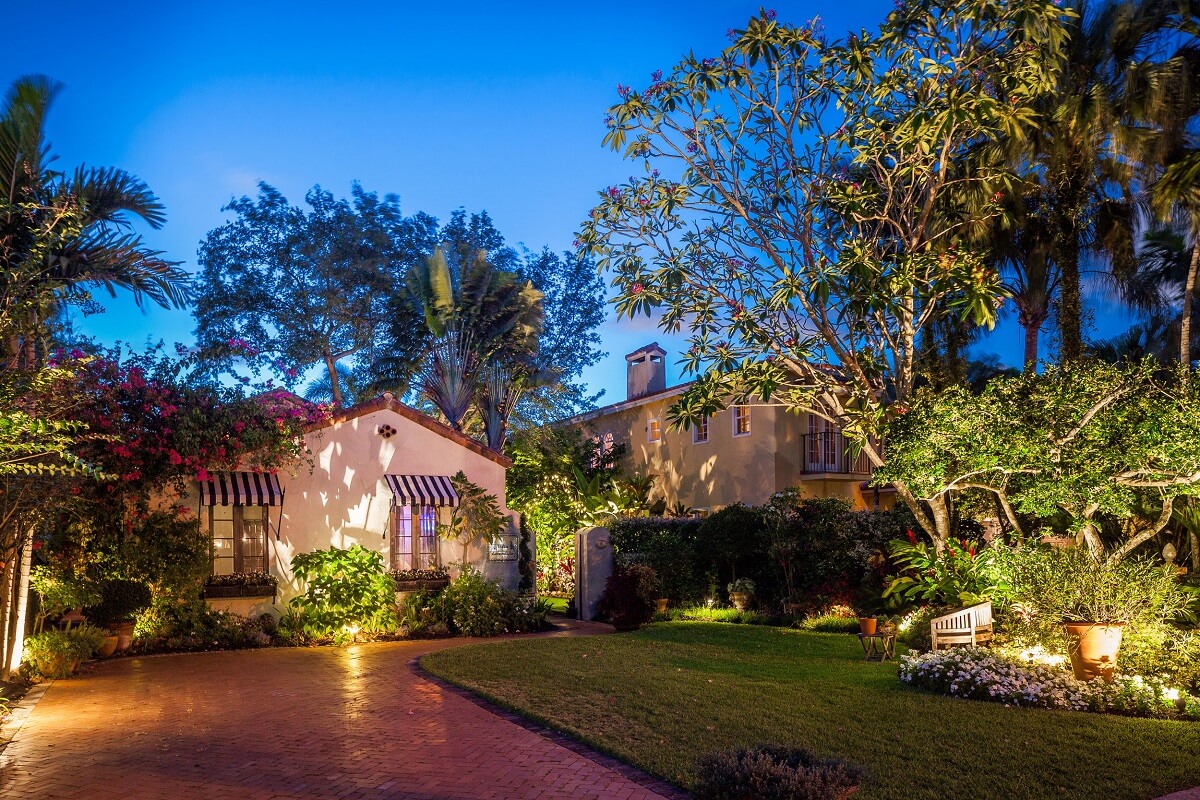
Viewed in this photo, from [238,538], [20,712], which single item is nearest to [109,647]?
[238,538]

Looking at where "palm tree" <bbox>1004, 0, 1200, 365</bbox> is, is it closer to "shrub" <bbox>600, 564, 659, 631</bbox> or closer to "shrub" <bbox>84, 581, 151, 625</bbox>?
"shrub" <bbox>600, 564, 659, 631</bbox>

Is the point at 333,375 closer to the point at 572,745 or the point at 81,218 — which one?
the point at 81,218

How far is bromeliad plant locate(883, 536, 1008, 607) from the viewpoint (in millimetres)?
12156

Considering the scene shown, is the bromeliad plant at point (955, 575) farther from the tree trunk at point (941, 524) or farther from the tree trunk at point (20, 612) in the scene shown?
the tree trunk at point (20, 612)

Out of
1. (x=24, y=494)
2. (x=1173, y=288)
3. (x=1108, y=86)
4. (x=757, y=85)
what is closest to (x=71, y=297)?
(x=24, y=494)

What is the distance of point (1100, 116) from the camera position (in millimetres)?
16297

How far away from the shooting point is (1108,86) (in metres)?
16.6

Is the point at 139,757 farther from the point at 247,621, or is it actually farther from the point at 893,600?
the point at 893,600

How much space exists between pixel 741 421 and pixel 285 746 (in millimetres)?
22111

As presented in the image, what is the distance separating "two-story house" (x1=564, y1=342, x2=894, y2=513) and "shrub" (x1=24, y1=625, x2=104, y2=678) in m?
16.0

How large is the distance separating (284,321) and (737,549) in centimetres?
2000

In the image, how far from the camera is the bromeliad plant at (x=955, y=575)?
1216 cm

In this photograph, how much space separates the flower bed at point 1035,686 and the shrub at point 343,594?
917 centimetres

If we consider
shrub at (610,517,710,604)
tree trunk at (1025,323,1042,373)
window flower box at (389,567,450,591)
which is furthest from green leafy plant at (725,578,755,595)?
tree trunk at (1025,323,1042,373)
